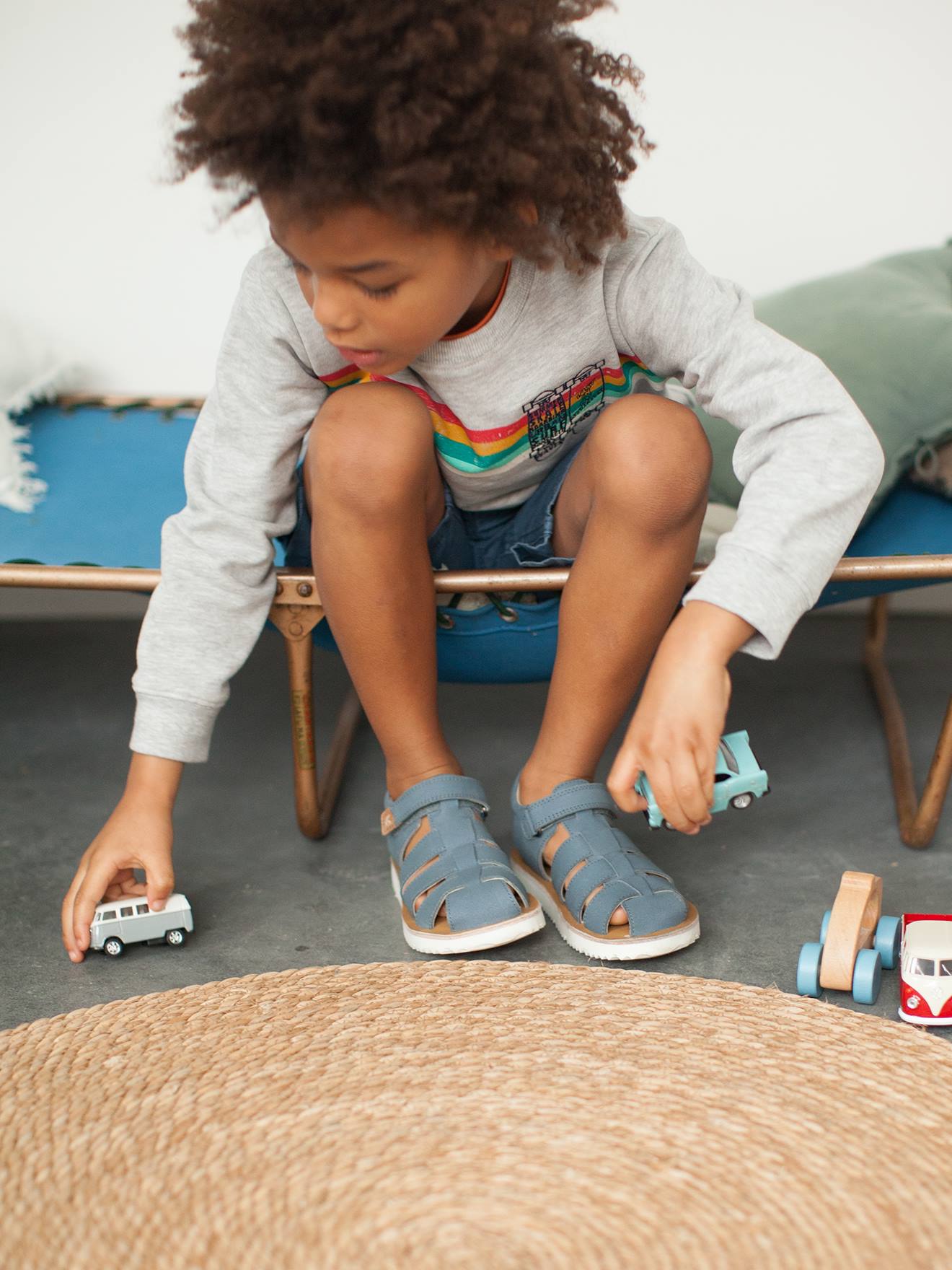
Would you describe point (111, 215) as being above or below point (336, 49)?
below

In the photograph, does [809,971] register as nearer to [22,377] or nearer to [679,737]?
[679,737]

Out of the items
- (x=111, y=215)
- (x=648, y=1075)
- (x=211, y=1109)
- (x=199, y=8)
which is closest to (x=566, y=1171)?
(x=648, y=1075)

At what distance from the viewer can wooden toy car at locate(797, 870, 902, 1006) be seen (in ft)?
2.70

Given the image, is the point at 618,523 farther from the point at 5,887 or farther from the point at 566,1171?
the point at 5,887

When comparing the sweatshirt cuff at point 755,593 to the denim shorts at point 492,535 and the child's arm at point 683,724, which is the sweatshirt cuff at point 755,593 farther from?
the denim shorts at point 492,535

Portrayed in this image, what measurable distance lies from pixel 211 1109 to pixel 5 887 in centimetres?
41

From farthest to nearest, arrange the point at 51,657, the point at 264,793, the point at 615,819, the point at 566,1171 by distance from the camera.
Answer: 1. the point at 51,657
2. the point at 264,793
3. the point at 615,819
4. the point at 566,1171

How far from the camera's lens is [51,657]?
1.56m

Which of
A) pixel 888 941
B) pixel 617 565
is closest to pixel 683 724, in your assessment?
pixel 617 565

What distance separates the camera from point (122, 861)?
0.87 metres

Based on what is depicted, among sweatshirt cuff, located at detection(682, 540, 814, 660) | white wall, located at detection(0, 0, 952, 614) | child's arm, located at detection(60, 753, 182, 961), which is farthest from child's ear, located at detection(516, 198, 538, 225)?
white wall, located at detection(0, 0, 952, 614)

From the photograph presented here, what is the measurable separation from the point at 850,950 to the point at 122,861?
516 millimetres

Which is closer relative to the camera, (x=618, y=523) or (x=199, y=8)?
(x=199, y=8)

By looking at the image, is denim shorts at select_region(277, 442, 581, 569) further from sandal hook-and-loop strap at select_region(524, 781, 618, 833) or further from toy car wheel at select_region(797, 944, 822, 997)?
toy car wheel at select_region(797, 944, 822, 997)
